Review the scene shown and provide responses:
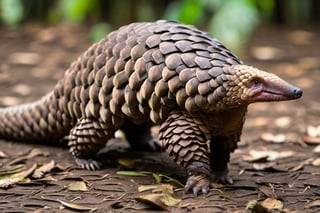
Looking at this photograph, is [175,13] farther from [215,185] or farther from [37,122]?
[215,185]

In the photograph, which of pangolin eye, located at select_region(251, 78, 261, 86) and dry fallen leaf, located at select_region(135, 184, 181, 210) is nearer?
dry fallen leaf, located at select_region(135, 184, 181, 210)

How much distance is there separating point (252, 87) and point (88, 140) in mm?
1249

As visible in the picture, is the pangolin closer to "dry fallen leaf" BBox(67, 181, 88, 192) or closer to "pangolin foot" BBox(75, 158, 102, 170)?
"pangolin foot" BBox(75, 158, 102, 170)

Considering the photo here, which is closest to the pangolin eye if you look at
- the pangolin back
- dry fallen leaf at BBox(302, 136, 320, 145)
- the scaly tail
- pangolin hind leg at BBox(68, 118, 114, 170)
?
the pangolin back

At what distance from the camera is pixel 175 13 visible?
9.36m

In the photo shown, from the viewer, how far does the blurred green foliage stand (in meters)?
8.91

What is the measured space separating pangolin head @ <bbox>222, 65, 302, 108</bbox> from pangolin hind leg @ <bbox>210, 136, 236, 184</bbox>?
0.45 metres

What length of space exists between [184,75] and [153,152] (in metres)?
1.18

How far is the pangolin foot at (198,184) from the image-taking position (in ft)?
12.7

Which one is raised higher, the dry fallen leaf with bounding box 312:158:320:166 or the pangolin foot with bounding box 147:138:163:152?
the pangolin foot with bounding box 147:138:163:152

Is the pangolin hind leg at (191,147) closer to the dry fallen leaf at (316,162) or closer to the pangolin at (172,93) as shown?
the pangolin at (172,93)

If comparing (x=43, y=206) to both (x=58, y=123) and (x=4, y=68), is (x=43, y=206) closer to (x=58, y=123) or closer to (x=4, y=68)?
(x=58, y=123)

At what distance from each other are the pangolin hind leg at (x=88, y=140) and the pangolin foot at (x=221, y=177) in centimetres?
73

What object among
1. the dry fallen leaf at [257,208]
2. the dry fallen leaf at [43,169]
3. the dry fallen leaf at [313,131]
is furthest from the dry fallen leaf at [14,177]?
the dry fallen leaf at [313,131]
